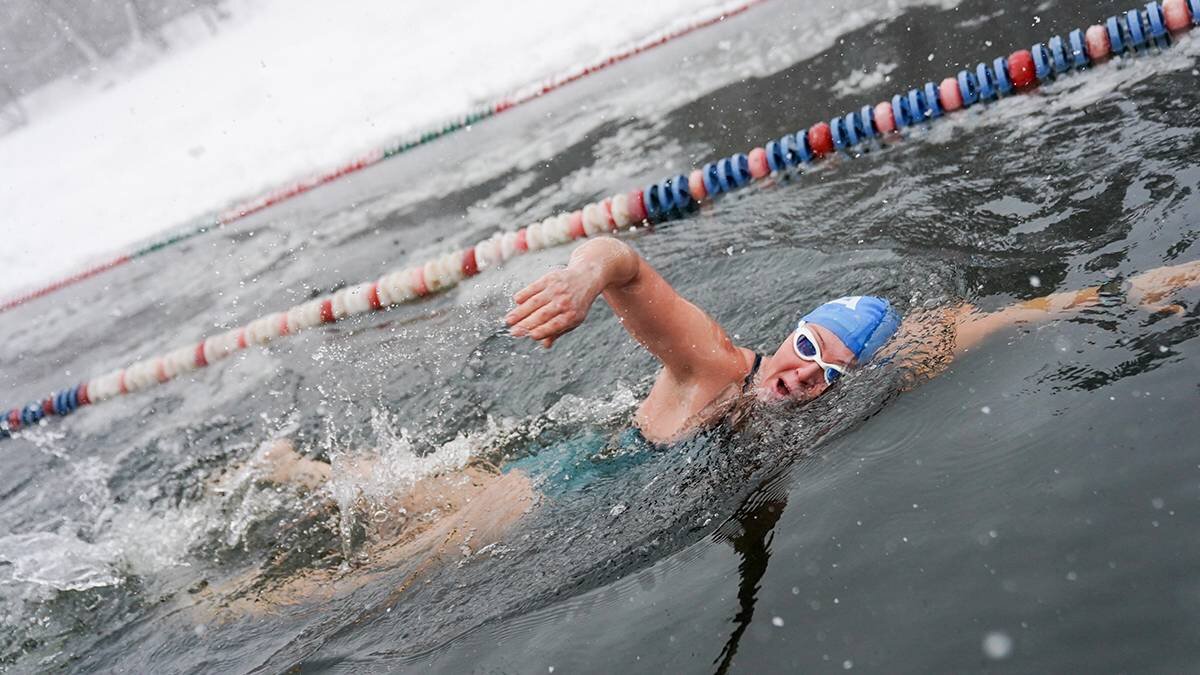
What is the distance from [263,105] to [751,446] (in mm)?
14381

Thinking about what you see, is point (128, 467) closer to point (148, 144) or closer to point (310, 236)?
point (310, 236)

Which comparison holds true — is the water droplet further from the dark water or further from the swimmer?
the swimmer

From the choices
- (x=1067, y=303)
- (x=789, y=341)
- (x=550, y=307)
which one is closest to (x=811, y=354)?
(x=789, y=341)

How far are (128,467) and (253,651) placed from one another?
8.60 ft

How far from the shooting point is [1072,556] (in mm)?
2094

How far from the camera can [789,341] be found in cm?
336

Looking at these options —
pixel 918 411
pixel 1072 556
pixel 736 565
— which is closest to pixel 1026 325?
pixel 918 411

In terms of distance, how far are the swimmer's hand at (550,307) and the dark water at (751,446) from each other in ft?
2.52

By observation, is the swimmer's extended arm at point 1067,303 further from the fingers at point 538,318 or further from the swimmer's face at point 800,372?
the fingers at point 538,318

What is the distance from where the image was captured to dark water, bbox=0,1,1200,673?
2172mm

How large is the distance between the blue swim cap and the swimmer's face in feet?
0.10

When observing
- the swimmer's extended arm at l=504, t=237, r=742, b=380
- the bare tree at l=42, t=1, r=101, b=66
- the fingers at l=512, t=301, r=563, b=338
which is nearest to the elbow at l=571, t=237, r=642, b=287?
the swimmer's extended arm at l=504, t=237, r=742, b=380

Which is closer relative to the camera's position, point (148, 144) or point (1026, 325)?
point (1026, 325)

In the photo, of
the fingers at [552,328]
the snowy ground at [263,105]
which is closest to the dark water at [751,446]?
the fingers at [552,328]
